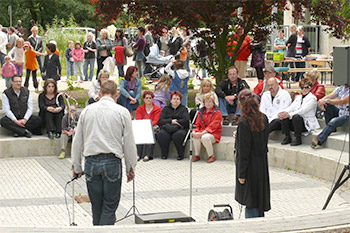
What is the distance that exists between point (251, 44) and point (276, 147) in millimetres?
6843

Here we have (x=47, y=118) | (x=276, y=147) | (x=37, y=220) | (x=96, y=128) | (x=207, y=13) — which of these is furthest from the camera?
(x=207, y=13)

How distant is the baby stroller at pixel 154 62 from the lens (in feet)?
77.2

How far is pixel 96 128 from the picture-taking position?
8.05 meters

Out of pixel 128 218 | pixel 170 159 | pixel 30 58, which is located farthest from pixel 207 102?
pixel 30 58

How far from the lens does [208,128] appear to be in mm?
14383

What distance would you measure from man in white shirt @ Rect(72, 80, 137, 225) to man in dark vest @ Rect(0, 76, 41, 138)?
22.2 feet

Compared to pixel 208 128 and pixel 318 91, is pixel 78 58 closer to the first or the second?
pixel 208 128

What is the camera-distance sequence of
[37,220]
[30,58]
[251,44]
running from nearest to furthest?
[37,220]
[251,44]
[30,58]

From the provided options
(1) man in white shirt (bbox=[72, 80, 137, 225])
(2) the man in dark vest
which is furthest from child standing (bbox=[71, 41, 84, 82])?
(1) man in white shirt (bbox=[72, 80, 137, 225])

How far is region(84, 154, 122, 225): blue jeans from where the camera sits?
8.09 m

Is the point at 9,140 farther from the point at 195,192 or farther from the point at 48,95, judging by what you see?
the point at 195,192

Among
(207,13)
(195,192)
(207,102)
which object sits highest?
(207,13)

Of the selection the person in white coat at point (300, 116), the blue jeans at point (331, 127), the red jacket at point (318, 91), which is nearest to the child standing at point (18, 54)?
the red jacket at point (318, 91)

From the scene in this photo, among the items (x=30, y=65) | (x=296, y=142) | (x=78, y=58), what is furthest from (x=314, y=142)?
(x=78, y=58)
